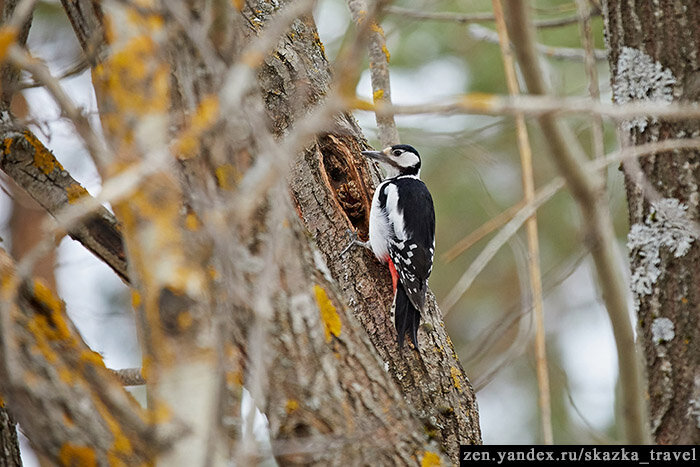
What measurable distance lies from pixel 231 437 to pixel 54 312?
1.38 feet

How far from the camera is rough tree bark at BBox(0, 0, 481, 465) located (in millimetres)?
1161

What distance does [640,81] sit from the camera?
1.97m

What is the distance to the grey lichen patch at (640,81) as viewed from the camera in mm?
1934

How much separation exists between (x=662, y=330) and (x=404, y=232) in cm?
196

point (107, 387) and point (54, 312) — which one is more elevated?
point (54, 312)

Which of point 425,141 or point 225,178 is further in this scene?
point 425,141

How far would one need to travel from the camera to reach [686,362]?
181 cm

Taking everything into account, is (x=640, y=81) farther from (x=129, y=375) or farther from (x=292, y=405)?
(x=129, y=375)

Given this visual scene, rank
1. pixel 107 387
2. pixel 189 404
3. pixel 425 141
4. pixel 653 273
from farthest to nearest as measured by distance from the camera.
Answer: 1. pixel 425 141
2. pixel 653 273
3. pixel 107 387
4. pixel 189 404

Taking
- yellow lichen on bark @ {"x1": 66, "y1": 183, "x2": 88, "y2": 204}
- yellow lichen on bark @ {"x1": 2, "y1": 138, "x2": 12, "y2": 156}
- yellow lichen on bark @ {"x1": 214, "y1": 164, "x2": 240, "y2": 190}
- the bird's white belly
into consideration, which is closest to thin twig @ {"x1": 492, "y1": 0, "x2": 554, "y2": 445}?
yellow lichen on bark @ {"x1": 214, "y1": 164, "x2": 240, "y2": 190}

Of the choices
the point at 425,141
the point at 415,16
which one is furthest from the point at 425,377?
the point at 415,16

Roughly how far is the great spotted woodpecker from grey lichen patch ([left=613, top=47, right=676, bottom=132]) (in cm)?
98

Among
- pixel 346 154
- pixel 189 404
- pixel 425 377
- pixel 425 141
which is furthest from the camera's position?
pixel 425 141

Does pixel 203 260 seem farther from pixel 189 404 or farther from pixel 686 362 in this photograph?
pixel 686 362
